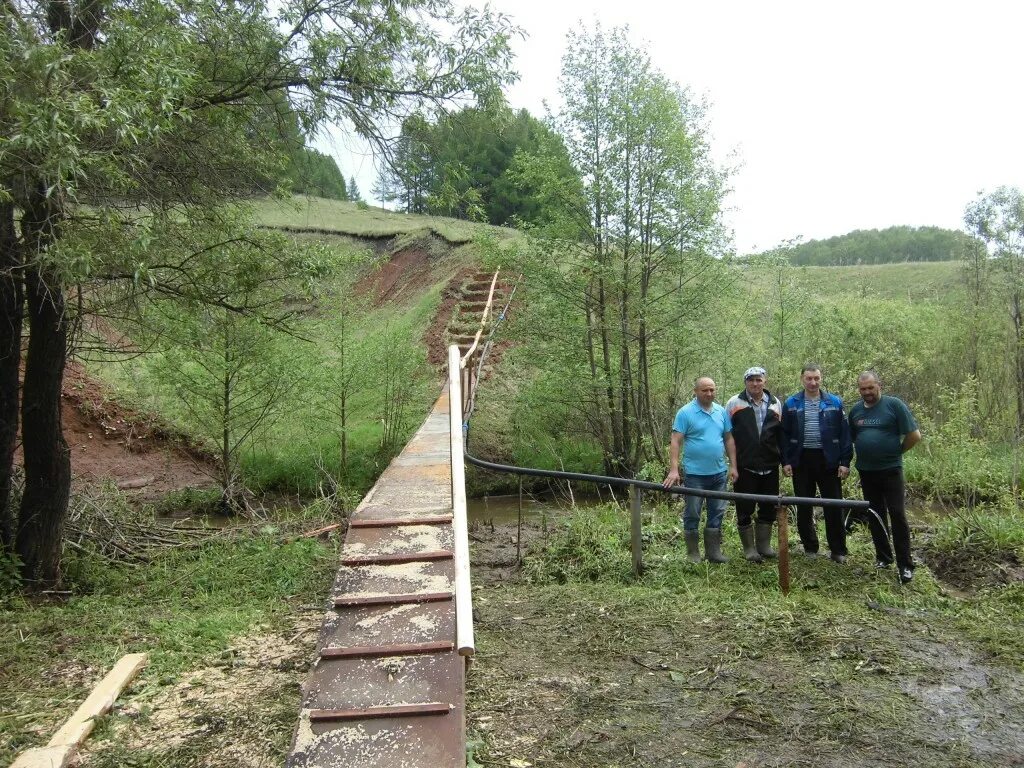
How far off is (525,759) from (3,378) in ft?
18.7

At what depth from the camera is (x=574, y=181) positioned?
12336 mm

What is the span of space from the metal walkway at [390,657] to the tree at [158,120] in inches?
93.5

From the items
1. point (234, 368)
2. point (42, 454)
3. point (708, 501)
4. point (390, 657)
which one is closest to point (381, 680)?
point (390, 657)

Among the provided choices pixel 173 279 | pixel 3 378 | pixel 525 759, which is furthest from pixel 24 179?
pixel 525 759

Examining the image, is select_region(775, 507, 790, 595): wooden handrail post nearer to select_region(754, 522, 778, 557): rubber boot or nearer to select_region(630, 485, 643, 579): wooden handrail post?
select_region(754, 522, 778, 557): rubber boot

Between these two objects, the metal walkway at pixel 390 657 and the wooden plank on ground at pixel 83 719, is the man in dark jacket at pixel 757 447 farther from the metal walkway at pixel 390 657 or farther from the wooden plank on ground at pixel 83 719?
the wooden plank on ground at pixel 83 719

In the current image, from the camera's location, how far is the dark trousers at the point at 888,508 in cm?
543

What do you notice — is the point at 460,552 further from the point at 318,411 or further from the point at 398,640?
the point at 318,411

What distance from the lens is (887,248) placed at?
50.8m

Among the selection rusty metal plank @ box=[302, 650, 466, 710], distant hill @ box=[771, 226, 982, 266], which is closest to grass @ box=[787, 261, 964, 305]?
distant hill @ box=[771, 226, 982, 266]

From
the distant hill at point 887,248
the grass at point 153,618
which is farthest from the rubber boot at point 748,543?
the distant hill at point 887,248

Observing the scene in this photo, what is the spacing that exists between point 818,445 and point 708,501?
3.13 feet

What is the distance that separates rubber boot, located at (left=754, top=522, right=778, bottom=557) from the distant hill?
42.9 m

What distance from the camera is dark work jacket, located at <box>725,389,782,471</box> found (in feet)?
18.8
